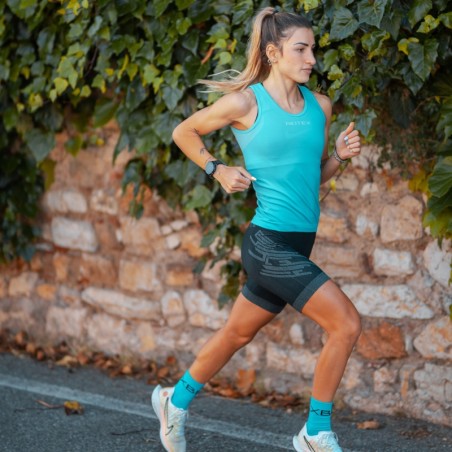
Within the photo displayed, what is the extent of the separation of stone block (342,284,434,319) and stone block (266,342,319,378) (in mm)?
388

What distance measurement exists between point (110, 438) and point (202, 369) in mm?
672

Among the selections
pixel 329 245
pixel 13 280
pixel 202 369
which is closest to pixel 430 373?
pixel 329 245

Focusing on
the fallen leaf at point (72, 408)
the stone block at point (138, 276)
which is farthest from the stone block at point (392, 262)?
the fallen leaf at point (72, 408)

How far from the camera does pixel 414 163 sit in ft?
14.0

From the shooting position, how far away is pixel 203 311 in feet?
16.6

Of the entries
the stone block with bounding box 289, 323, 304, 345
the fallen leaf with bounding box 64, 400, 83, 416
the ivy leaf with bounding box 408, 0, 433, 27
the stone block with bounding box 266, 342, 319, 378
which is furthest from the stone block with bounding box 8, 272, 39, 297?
the ivy leaf with bounding box 408, 0, 433, 27

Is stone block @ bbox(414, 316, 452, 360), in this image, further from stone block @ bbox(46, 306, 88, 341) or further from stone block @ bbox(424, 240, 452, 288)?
stone block @ bbox(46, 306, 88, 341)

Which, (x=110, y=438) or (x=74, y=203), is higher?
(x=74, y=203)

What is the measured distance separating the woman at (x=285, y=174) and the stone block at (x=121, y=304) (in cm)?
161

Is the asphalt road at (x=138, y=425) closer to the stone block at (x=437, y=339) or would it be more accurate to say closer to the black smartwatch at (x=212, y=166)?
the stone block at (x=437, y=339)

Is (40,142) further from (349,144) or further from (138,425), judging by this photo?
(349,144)

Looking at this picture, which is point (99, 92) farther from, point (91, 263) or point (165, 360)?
point (165, 360)

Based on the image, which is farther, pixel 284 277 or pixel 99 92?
pixel 99 92

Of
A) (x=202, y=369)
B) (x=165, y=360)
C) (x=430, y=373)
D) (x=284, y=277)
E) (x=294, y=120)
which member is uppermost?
(x=294, y=120)
